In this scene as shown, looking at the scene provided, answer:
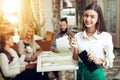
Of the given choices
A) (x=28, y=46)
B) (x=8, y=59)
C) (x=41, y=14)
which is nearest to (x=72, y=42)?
(x=8, y=59)

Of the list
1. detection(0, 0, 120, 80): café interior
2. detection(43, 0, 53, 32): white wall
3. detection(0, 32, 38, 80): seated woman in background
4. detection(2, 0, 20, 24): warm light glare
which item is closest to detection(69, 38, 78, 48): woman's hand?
detection(0, 32, 38, 80): seated woman in background

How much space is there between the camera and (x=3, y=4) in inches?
278

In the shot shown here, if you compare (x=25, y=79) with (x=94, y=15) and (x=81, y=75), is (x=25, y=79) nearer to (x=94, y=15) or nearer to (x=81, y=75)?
(x=81, y=75)

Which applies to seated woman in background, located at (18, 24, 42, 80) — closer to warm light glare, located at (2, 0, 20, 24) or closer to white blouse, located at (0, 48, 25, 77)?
white blouse, located at (0, 48, 25, 77)

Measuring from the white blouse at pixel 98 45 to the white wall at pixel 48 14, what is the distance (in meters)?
5.27

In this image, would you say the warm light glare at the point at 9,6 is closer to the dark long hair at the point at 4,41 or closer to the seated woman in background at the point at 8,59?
the seated woman in background at the point at 8,59

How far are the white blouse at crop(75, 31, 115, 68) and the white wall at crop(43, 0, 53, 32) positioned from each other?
5265 mm

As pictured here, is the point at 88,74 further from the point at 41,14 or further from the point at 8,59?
the point at 41,14

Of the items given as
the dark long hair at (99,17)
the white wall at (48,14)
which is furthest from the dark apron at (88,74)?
the white wall at (48,14)

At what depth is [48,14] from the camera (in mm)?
6996

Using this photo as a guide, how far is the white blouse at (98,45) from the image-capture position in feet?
5.60

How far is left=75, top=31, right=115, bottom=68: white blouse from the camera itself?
1.71 metres

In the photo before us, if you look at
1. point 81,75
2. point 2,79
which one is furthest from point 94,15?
point 2,79

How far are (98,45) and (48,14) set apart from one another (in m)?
5.35
